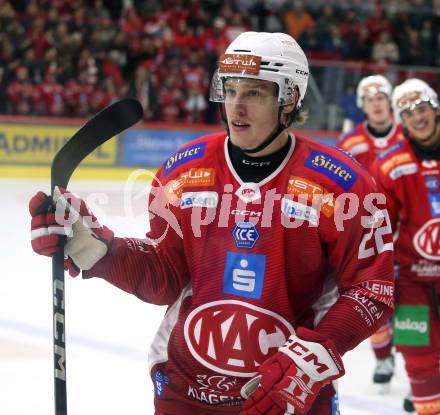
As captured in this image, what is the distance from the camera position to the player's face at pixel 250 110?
1963 millimetres

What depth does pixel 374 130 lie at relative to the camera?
516 centimetres

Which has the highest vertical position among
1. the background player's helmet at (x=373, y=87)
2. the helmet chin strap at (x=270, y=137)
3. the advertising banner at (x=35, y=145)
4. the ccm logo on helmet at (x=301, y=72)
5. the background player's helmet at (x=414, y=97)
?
the ccm logo on helmet at (x=301, y=72)

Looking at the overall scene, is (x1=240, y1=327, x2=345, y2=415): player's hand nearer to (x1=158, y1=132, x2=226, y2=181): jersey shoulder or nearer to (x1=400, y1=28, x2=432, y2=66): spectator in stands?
(x1=158, y1=132, x2=226, y2=181): jersey shoulder

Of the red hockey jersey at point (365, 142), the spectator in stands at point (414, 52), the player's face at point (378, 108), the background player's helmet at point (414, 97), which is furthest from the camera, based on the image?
the spectator in stands at point (414, 52)

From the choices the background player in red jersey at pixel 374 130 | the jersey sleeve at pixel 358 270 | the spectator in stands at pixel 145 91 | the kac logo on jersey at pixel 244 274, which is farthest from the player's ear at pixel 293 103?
the spectator in stands at pixel 145 91

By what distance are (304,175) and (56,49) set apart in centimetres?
969

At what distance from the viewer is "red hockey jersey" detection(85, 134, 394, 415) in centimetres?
192

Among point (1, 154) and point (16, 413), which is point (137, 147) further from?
point (16, 413)

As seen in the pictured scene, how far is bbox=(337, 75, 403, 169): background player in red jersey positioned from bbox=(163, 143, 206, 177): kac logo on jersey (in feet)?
9.83

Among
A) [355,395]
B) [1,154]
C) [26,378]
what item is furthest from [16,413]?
[1,154]

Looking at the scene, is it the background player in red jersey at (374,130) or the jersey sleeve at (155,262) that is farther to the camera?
the background player in red jersey at (374,130)

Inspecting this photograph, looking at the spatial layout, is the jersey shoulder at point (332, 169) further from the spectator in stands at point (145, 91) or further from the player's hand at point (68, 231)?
the spectator in stands at point (145, 91)

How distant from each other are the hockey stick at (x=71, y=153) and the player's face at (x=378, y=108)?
11.1ft

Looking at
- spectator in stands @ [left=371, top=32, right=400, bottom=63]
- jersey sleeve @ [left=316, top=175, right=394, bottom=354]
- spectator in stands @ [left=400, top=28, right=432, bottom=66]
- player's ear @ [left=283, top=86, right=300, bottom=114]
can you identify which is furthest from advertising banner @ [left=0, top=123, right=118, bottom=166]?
jersey sleeve @ [left=316, top=175, right=394, bottom=354]
